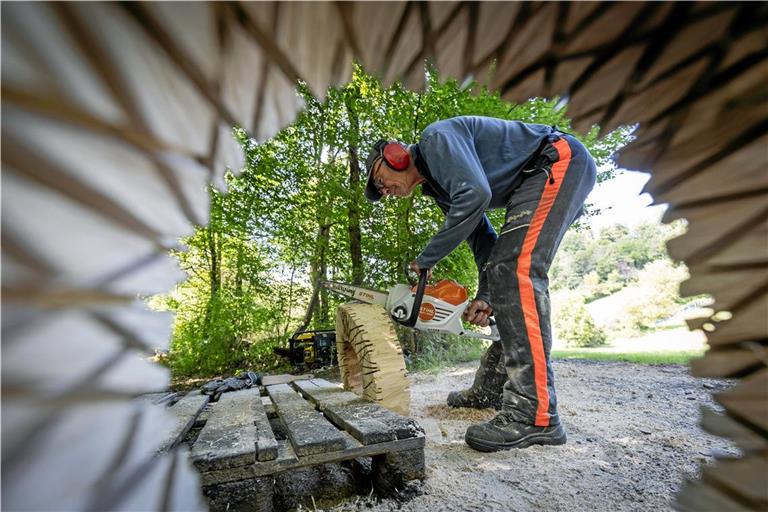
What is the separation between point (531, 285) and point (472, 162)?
0.62 metres

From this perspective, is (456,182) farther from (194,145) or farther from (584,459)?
(194,145)

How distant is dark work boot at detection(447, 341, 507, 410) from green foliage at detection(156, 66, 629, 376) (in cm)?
225

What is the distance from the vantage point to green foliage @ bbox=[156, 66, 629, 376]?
453cm

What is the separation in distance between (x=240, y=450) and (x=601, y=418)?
5.84 feet

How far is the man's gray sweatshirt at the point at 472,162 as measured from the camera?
1.62 m

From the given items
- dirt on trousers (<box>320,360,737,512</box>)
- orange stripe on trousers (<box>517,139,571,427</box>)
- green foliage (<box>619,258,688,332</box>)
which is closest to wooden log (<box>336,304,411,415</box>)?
dirt on trousers (<box>320,360,737,512</box>)

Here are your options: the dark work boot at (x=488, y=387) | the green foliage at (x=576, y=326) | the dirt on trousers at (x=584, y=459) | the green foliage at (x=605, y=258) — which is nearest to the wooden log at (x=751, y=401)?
the dirt on trousers at (x=584, y=459)

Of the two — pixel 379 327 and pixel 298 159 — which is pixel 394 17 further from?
pixel 298 159

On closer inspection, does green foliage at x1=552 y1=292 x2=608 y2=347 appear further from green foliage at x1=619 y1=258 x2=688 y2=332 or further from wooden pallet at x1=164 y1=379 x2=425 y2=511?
wooden pallet at x1=164 y1=379 x2=425 y2=511

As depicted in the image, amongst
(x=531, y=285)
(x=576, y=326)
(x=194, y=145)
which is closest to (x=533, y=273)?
(x=531, y=285)

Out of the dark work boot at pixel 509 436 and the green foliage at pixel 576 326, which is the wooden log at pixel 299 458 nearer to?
the dark work boot at pixel 509 436

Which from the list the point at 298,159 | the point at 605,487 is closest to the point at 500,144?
the point at 605,487

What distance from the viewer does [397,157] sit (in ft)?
6.75

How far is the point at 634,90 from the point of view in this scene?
24 centimetres
